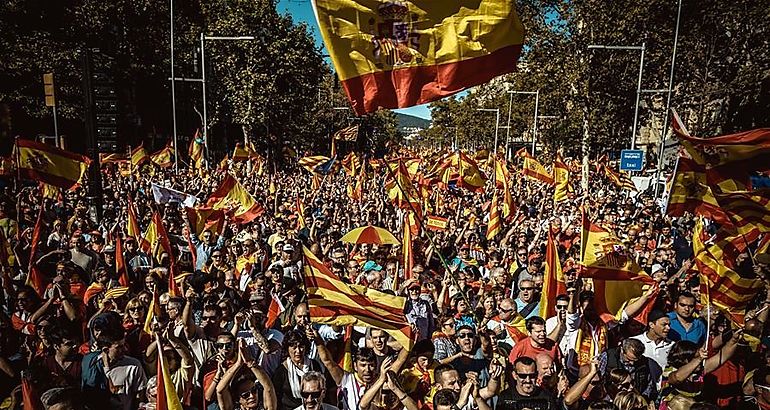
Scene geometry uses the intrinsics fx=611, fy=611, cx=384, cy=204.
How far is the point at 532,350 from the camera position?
5.16 meters

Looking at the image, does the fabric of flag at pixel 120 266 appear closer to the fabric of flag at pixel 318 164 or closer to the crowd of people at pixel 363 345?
the crowd of people at pixel 363 345

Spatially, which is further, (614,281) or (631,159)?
(631,159)

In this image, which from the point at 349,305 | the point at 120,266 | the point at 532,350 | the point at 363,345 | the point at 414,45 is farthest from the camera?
the point at 120,266

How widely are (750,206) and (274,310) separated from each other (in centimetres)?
494

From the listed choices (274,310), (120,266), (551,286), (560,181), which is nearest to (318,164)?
(560,181)

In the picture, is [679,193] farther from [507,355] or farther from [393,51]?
[393,51]

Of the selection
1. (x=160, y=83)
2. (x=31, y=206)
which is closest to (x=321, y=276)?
(x=31, y=206)

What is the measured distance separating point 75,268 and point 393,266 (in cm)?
405

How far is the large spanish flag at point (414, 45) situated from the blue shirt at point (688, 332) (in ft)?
9.37

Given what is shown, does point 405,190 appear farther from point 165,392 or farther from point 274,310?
point 165,392

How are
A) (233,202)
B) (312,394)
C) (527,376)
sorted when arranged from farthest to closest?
(233,202) < (527,376) < (312,394)

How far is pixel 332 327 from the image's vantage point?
5.76 metres

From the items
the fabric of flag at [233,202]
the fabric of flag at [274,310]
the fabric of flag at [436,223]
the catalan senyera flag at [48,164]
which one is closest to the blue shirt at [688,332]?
the fabric of flag at [274,310]

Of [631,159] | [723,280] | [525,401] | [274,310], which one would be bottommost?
[274,310]
